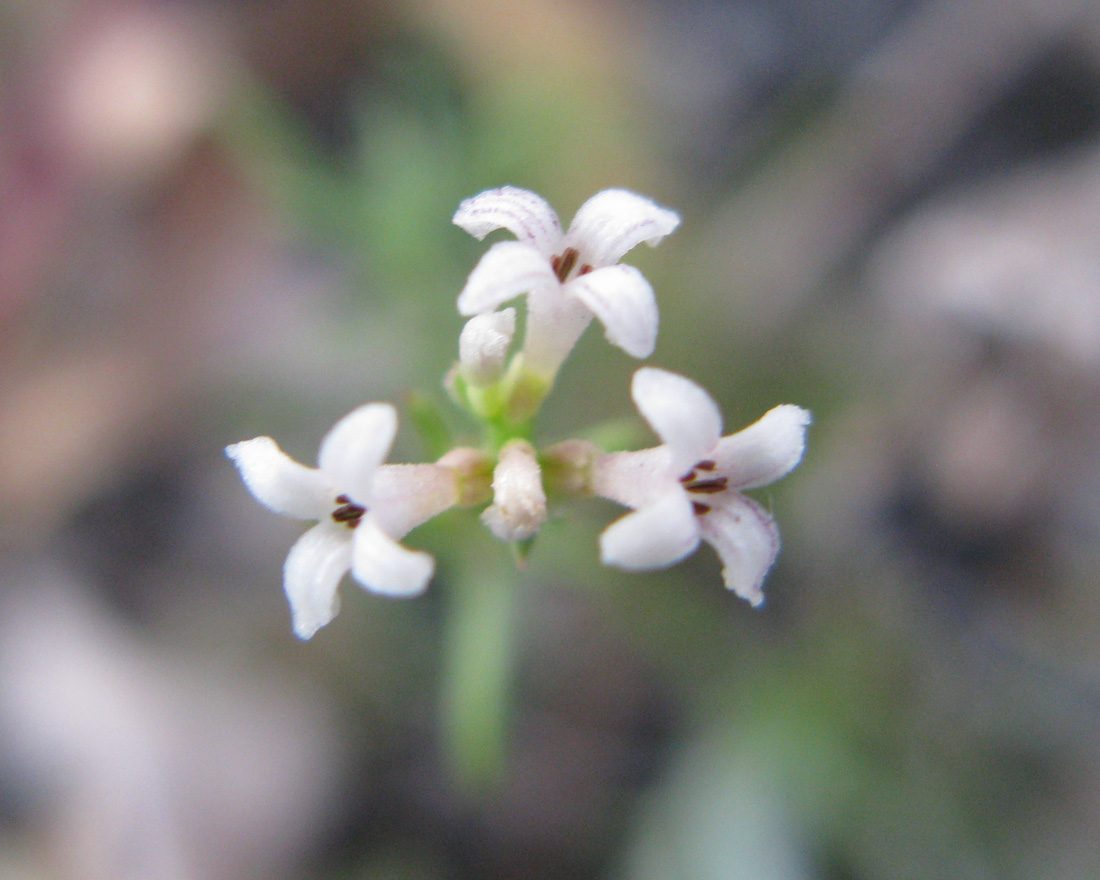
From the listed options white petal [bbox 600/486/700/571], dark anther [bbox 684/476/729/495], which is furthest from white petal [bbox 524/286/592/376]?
white petal [bbox 600/486/700/571]

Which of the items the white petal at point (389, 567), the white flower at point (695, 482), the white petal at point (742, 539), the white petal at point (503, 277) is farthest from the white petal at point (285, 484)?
the white petal at point (742, 539)

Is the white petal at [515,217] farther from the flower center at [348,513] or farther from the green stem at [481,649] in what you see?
the green stem at [481,649]

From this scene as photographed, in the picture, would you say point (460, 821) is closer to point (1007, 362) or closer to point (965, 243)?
point (1007, 362)

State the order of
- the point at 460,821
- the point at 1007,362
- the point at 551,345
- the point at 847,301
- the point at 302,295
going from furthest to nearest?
the point at 302,295 < the point at 847,301 < the point at 460,821 < the point at 1007,362 < the point at 551,345

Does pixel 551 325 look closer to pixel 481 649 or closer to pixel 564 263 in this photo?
pixel 564 263

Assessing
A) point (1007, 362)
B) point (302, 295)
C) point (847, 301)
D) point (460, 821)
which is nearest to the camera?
point (1007, 362)

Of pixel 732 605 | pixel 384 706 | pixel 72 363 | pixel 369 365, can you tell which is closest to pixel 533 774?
pixel 384 706

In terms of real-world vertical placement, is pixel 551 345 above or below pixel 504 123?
below
